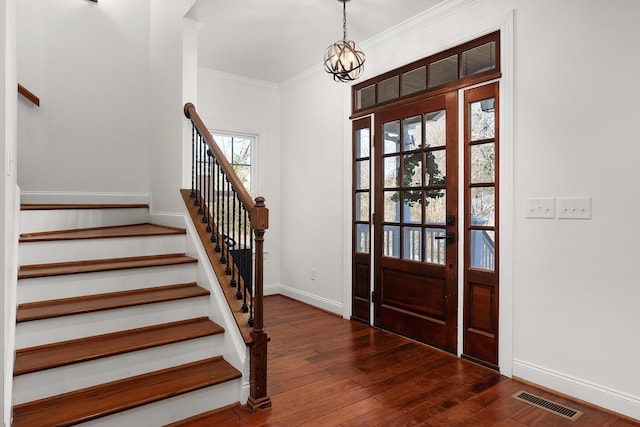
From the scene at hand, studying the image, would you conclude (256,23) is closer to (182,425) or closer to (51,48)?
(51,48)

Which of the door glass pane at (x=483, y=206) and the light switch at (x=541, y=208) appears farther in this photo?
the door glass pane at (x=483, y=206)

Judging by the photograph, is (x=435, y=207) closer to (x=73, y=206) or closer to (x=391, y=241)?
(x=391, y=241)

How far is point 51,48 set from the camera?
12.1 feet

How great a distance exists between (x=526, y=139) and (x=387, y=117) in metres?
1.31

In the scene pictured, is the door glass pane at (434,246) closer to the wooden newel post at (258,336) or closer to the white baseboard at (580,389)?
the white baseboard at (580,389)

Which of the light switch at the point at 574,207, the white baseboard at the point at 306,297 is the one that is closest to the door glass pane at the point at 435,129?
the light switch at the point at 574,207

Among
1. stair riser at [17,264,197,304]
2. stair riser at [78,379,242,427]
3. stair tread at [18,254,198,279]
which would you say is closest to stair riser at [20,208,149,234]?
stair tread at [18,254,198,279]

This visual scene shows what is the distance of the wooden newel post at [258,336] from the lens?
2268mm

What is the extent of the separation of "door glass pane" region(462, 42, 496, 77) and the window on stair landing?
2.84 metres

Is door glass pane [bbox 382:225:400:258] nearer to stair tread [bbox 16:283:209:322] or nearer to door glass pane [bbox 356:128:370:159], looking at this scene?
door glass pane [bbox 356:128:370:159]

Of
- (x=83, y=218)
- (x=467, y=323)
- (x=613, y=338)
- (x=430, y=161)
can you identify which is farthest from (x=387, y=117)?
(x=83, y=218)

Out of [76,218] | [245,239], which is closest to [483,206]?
[245,239]

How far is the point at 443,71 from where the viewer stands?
318cm

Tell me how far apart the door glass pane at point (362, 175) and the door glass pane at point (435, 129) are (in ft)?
2.43
